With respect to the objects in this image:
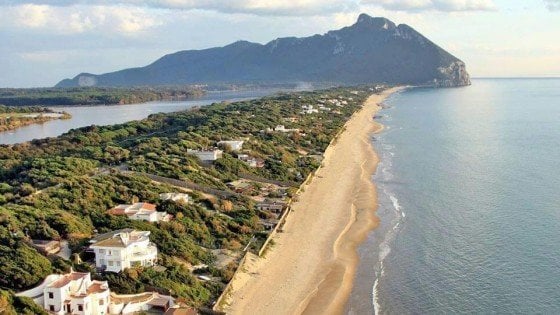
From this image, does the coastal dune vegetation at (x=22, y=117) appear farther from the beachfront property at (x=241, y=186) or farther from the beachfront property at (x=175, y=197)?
the beachfront property at (x=175, y=197)

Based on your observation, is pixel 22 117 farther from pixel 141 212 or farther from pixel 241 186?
pixel 141 212

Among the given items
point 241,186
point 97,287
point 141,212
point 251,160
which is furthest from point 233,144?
point 97,287

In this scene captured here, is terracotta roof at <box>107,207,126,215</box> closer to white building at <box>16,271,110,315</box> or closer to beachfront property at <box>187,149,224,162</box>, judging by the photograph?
white building at <box>16,271,110,315</box>

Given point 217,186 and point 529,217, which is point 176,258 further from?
point 529,217

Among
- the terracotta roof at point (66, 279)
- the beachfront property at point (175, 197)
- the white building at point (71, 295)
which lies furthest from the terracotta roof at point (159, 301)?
the beachfront property at point (175, 197)

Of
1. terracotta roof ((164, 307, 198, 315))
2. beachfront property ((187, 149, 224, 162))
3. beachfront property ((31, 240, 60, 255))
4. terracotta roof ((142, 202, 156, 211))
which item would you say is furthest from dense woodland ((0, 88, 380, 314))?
terracotta roof ((164, 307, 198, 315))

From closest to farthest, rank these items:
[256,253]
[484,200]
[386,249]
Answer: [256,253] < [386,249] < [484,200]

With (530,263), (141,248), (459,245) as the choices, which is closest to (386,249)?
(459,245)
